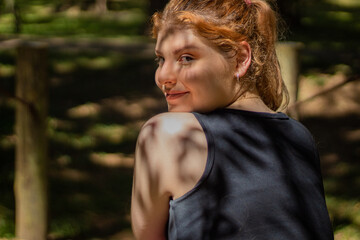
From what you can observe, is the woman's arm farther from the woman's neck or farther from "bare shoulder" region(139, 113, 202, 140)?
the woman's neck

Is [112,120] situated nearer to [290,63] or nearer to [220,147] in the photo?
[290,63]

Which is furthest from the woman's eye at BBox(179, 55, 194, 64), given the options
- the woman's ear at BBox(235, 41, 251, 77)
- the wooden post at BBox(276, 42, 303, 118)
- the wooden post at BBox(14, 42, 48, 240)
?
the wooden post at BBox(276, 42, 303, 118)

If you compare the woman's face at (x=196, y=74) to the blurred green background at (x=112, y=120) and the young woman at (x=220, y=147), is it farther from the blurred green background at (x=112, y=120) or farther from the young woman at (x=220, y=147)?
the blurred green background at (x=112, y=120)

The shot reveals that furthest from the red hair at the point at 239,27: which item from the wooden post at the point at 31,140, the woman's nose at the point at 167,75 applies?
the wooden post at the point at 31,140

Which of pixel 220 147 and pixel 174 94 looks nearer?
pixel 220 147

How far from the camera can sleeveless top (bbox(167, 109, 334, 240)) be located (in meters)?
1.26

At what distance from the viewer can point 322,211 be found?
4.60 ft

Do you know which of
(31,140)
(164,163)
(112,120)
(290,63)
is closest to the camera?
(164,163)

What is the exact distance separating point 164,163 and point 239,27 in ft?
1.41

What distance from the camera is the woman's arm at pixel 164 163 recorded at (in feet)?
4.14

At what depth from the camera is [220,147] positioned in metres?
1.28

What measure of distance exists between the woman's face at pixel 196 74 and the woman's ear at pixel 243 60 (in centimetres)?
2

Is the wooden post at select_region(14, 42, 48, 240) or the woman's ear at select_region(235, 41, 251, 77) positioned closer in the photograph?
the woman's ear at select_region(235, 41, 251, 77)

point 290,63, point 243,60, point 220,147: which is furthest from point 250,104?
point 290,63
